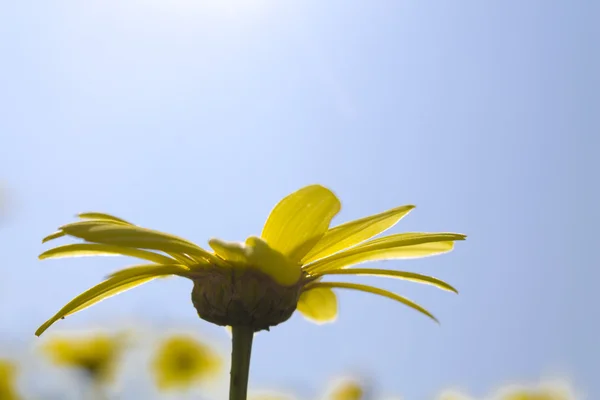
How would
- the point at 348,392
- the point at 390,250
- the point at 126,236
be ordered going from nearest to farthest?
the point at 126,236
the point at 390,250
the point at 348,392

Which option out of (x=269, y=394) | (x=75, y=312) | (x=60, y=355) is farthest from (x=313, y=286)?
(x=60, y=355)

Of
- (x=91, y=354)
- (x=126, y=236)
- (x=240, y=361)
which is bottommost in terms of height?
(x=240, y=361)

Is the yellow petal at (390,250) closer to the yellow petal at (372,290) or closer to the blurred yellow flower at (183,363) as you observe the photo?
the yellow petal at (372,290)

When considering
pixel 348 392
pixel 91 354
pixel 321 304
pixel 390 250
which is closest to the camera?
pixel 390 250

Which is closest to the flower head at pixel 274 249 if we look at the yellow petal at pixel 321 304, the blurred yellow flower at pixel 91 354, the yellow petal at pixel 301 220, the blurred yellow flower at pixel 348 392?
the yellow petal at pixel 301 220

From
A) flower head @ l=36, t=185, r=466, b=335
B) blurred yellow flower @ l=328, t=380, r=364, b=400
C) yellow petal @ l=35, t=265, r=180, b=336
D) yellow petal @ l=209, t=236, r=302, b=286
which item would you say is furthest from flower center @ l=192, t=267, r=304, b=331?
blurred yellow flower @ l=328, t=380, r=364, b=400

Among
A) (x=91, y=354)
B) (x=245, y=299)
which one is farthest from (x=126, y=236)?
(x=91, y=354)

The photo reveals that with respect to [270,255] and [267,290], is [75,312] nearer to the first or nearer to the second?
[267,290]

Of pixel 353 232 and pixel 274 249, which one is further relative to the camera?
pixel 353 232

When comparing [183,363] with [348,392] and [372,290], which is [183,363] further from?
[372,290]
